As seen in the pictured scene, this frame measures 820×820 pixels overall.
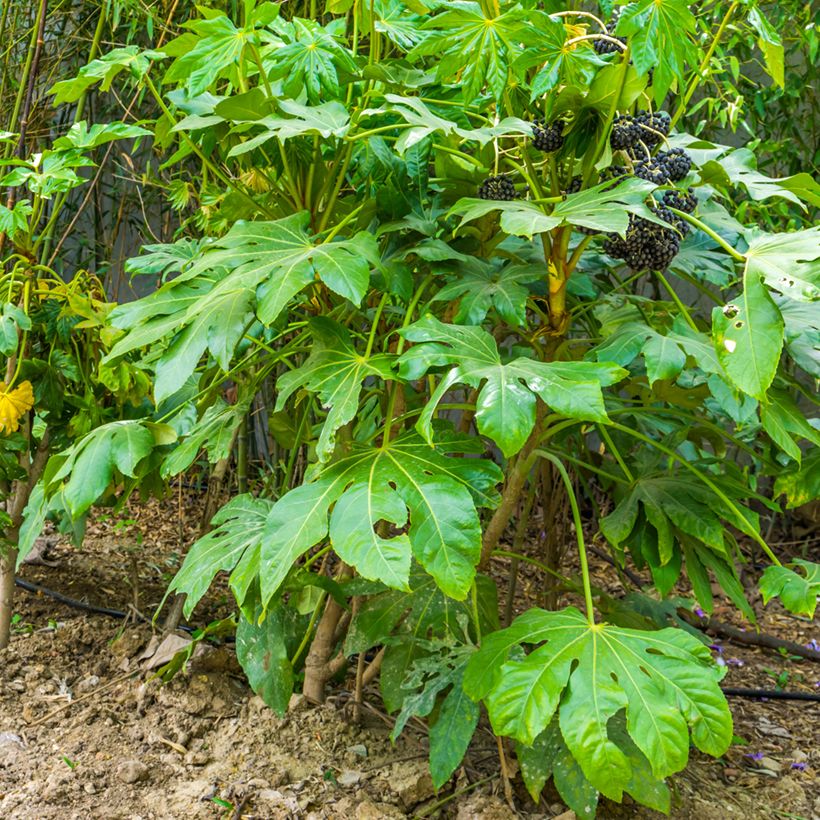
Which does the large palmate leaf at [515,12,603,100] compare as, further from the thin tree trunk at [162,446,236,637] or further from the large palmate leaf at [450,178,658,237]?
the thin tree trunk at [162,446,236,637]

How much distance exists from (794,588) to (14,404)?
4.64ft

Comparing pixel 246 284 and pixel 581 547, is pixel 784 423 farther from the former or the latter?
pixel 246 284

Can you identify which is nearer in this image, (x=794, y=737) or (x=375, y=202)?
(x=375, y=202)

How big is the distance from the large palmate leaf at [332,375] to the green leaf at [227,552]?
0.22 meters

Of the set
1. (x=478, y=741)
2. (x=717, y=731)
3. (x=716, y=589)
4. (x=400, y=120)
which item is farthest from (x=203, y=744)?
(x=716, y=589)

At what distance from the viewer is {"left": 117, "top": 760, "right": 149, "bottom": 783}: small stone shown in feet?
5.25

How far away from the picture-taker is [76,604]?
222 cm

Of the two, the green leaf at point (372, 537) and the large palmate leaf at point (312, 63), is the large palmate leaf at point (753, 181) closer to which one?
the large palmate leaf at point (312, 63)

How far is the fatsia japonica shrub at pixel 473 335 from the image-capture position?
1.15 metres

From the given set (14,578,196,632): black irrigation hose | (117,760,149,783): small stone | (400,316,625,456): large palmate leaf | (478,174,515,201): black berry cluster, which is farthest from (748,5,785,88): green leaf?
(14,578,196,632): black irrigation hose

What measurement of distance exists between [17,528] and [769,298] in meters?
1.67

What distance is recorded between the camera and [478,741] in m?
1.74

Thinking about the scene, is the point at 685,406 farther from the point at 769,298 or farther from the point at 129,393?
the point at 129,393

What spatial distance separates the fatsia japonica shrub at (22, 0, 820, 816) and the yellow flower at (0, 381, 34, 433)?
290 millimetres
